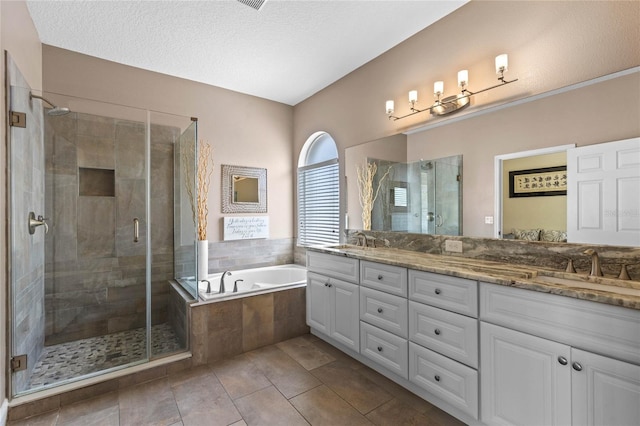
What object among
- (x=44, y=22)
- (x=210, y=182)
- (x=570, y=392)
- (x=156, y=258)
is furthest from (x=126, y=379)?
(x=44, y=22)

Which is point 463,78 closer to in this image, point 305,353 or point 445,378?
point 445,378

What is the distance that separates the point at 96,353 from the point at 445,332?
108 inches

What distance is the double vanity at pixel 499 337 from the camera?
1.16 metres

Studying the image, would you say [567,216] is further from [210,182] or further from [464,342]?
[210,182]

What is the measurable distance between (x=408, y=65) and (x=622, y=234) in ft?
6.50

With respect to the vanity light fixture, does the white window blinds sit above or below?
below

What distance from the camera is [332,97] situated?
349 centimetres

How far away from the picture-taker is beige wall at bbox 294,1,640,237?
156cm

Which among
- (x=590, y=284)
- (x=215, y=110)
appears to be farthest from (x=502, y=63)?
(x=215, y=110)

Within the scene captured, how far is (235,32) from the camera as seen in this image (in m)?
2.49

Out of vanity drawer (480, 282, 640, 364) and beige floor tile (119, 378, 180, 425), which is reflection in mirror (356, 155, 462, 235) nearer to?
vanity drawer (480, 282, 640, 364)

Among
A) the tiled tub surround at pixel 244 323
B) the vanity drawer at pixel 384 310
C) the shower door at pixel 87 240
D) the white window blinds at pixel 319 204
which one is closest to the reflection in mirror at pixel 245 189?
the white window blinds at pixel 319 204

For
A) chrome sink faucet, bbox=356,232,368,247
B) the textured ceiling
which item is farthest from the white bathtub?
the textured ceiling

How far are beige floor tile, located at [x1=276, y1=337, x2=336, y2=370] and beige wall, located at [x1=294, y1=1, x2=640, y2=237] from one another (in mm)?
1572
